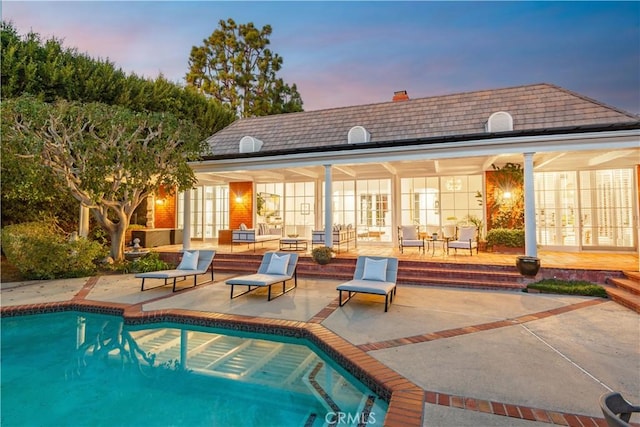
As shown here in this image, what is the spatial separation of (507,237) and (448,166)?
288cm

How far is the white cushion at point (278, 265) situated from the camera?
7.42 metres

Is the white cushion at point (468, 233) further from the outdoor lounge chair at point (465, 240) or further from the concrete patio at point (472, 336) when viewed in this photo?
the concrete patio at point (472, 336)

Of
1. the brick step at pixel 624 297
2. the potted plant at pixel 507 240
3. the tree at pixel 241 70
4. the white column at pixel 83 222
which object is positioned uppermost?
the tree at pixel 241 70

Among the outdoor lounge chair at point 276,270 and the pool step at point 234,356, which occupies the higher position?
the outdoor lounge chair at point 276,270

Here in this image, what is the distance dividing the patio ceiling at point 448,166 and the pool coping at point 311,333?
5.74 m

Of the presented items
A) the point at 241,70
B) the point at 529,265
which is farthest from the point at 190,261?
the point at 241,70

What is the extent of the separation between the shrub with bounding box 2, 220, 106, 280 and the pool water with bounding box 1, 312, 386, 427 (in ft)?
12.9

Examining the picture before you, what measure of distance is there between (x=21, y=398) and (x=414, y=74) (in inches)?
782

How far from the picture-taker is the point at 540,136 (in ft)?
25.0

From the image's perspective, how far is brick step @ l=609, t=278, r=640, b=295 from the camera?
6.14 metres

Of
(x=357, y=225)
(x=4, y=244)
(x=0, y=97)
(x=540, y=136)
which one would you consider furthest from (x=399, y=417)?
(x=0, y=97)

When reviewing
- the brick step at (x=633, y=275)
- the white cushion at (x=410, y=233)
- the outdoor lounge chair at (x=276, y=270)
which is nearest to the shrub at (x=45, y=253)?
the outdoor lounge chair at (x=276, y=270)

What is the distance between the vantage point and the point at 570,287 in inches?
271

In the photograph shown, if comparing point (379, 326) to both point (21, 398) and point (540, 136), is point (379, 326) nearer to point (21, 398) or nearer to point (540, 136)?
point (21, 398)
